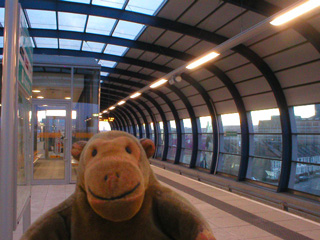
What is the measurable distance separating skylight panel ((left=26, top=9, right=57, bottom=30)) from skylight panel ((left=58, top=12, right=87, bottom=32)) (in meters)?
0.26

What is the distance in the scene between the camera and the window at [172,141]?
868 inches

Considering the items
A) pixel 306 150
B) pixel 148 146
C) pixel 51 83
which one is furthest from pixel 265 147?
pixel 148 146

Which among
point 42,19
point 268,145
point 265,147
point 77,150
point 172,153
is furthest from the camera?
point 172,153

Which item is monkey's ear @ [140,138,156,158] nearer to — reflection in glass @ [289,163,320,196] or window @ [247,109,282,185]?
reflection in glass @ [289,163,320,196]

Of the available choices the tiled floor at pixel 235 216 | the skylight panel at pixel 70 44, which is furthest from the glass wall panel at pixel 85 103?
the skylight panel at pixel 70 44

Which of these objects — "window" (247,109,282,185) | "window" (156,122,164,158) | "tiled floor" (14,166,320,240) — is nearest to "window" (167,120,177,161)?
"window" (156,122,164,158)

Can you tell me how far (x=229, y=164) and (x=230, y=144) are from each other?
1044mm

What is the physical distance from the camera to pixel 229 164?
50.1ft

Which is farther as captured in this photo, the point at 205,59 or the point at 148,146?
the point at 205,59

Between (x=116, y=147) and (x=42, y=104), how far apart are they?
821 cm

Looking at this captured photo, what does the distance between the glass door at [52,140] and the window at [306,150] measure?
8062 mm

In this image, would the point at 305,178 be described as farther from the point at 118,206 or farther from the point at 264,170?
the point at 118,206

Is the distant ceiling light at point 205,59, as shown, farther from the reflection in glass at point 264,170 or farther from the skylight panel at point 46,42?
→ the skylight panel at point 46,42

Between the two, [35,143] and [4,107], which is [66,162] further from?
[4,107]
